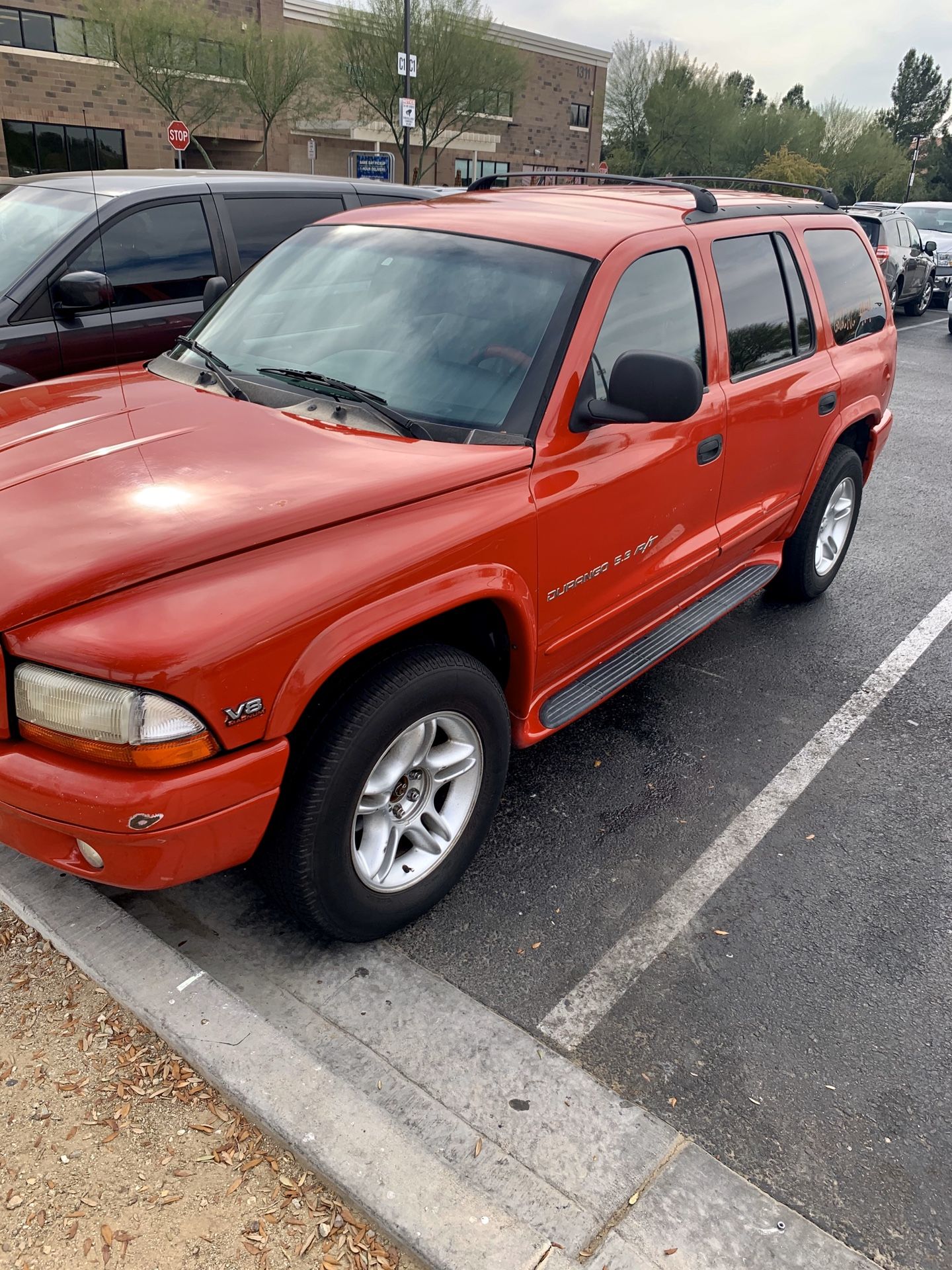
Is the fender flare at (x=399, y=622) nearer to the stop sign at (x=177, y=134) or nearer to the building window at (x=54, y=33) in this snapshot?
the stop sign at (x=177, y=134)

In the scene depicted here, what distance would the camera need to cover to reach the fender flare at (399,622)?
2219mm

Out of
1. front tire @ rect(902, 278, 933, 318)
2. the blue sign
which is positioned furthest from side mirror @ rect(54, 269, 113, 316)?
the blue sign

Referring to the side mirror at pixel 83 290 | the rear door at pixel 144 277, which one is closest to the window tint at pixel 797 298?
the rear door at pixel 144 277

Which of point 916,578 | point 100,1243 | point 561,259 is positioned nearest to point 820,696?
point 916,578

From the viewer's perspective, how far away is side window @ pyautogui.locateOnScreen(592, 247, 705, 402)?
308 centimetres

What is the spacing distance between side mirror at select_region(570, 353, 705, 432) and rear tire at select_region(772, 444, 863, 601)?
2.17 metres

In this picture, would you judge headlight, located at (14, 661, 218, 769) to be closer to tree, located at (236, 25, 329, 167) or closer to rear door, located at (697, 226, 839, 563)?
rear door, located at (697, 226, 839, 563)

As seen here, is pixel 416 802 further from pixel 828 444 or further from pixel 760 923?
pixel 828 444

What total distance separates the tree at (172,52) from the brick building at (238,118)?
43 centimetres

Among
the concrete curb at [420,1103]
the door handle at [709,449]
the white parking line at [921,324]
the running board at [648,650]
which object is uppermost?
the door handle at [709,449]

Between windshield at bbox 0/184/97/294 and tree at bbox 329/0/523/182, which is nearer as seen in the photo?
windshield at bbox 0/184/97/294

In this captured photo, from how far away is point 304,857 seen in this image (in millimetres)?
2402

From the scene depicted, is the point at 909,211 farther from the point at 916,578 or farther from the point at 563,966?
the point at 563,966

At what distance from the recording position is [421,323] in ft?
10.1
